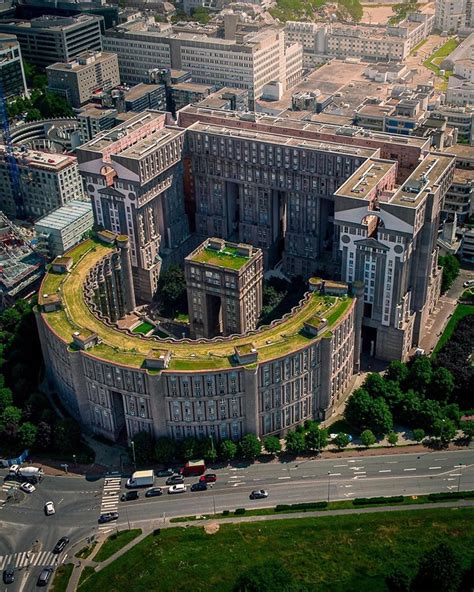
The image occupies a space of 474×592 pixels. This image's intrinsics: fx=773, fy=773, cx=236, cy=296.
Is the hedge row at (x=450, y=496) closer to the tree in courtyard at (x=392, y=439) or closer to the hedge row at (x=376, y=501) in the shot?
the hedge row at (x=376, y=501)

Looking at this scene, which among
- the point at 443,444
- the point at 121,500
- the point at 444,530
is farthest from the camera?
the point at 443,444

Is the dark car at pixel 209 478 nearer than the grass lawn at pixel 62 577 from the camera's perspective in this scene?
No

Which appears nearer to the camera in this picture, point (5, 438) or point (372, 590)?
point (372, 590)

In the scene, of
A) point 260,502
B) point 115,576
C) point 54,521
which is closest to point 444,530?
point 260,502

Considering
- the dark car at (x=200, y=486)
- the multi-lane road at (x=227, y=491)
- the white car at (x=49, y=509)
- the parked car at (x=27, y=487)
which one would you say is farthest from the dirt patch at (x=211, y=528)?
the parked car at (x=27, y=487)

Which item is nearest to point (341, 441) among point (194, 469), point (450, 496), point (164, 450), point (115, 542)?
point (450, 496)

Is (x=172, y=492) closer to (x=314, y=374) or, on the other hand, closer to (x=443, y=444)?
(x=314, y=374)
